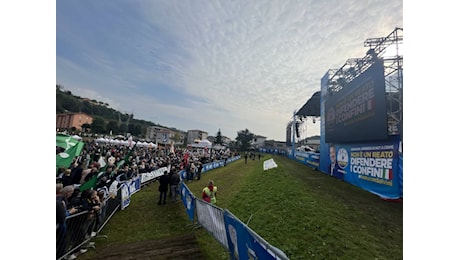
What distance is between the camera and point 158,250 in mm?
5922

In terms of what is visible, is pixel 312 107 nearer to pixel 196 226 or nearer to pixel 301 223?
pixel 301 223

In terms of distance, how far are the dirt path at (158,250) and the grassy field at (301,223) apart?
0.33 m

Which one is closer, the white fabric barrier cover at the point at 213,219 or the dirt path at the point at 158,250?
the white fabric barrier cover at the point at 213,219

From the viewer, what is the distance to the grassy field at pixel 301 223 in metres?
5.67

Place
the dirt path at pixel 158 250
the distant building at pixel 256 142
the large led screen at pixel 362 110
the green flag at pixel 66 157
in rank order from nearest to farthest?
→ the dirt path at pixel 158 250 → the green flag at pixel 66 157 → the large led screen at pixel 362 110 → the distant building at pixel 256 142

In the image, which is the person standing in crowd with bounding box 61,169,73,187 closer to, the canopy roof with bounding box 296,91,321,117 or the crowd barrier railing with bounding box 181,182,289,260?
the crowd barrier railing with bounding box 181,182,289,260

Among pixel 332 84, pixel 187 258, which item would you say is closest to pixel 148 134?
pixel 332 84

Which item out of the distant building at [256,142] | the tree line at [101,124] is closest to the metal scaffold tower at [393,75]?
the tree line at [101,124]

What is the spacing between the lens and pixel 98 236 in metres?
7.02

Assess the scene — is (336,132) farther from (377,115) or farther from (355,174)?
(377,115)

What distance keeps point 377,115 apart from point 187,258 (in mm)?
10425

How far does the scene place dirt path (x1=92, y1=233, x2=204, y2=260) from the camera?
18.2 ft

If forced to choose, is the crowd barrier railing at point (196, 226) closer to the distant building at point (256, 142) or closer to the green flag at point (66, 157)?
the green flag at point (66, 157)

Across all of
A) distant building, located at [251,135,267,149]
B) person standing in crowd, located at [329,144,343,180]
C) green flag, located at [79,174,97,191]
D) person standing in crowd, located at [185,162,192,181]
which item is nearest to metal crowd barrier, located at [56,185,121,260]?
green flag, located at [79,174,97,191]
